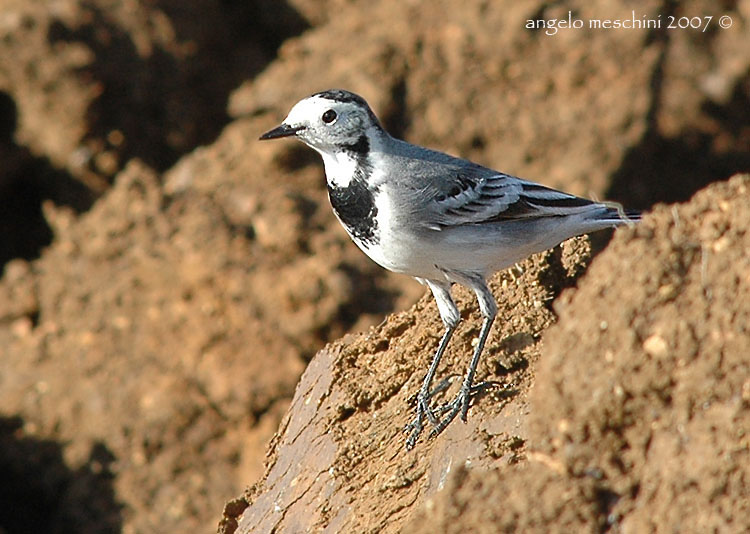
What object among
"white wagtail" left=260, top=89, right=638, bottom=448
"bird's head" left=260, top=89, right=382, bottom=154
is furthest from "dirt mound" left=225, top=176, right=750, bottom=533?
"bird's head" left=260, top=89, right=382, bottom=154

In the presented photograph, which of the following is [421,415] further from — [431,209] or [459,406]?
[431,209]

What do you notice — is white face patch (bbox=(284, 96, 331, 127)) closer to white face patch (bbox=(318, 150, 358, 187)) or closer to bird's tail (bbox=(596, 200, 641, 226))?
white face patch (bbox=(318, 150, 358, 187))

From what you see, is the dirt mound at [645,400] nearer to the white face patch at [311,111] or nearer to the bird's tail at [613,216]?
the bird's tail at [613,216]

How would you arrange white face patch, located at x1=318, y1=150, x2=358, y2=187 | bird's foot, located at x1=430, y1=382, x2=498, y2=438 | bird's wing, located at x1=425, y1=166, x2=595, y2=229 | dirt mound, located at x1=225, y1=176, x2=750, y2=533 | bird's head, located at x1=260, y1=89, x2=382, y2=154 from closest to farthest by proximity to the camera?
dirt mound, located at x1=225, y1=176, x2=750, y2=533, bird's foot, located at x1=430, y1=382, x2=498, y2=438, bird's wing, located at x1=425, y1=166, x2=595, y2=229, white face patch, located at x1=318, y1=150, x2=358, y2=187, bird's head, located at x1=260, y1=89, x2=382, y2=154

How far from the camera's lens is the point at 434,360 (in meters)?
5.90

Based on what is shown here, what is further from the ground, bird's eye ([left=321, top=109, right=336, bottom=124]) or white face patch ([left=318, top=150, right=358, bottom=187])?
bird's eye ([left=321, top=109, right=336, bottom=124])

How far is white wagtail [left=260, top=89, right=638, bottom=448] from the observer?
587 cm

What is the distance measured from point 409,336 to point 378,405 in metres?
0.54

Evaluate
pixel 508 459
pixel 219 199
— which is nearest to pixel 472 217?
pixel 508 459

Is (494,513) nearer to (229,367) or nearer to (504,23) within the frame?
(229,367)

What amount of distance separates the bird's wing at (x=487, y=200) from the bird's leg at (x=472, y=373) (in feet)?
1.24

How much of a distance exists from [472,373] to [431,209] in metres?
0.92

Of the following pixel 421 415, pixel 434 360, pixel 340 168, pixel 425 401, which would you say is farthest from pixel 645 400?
pixel 340 168

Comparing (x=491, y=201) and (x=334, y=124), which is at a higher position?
(x=334, y=124)
